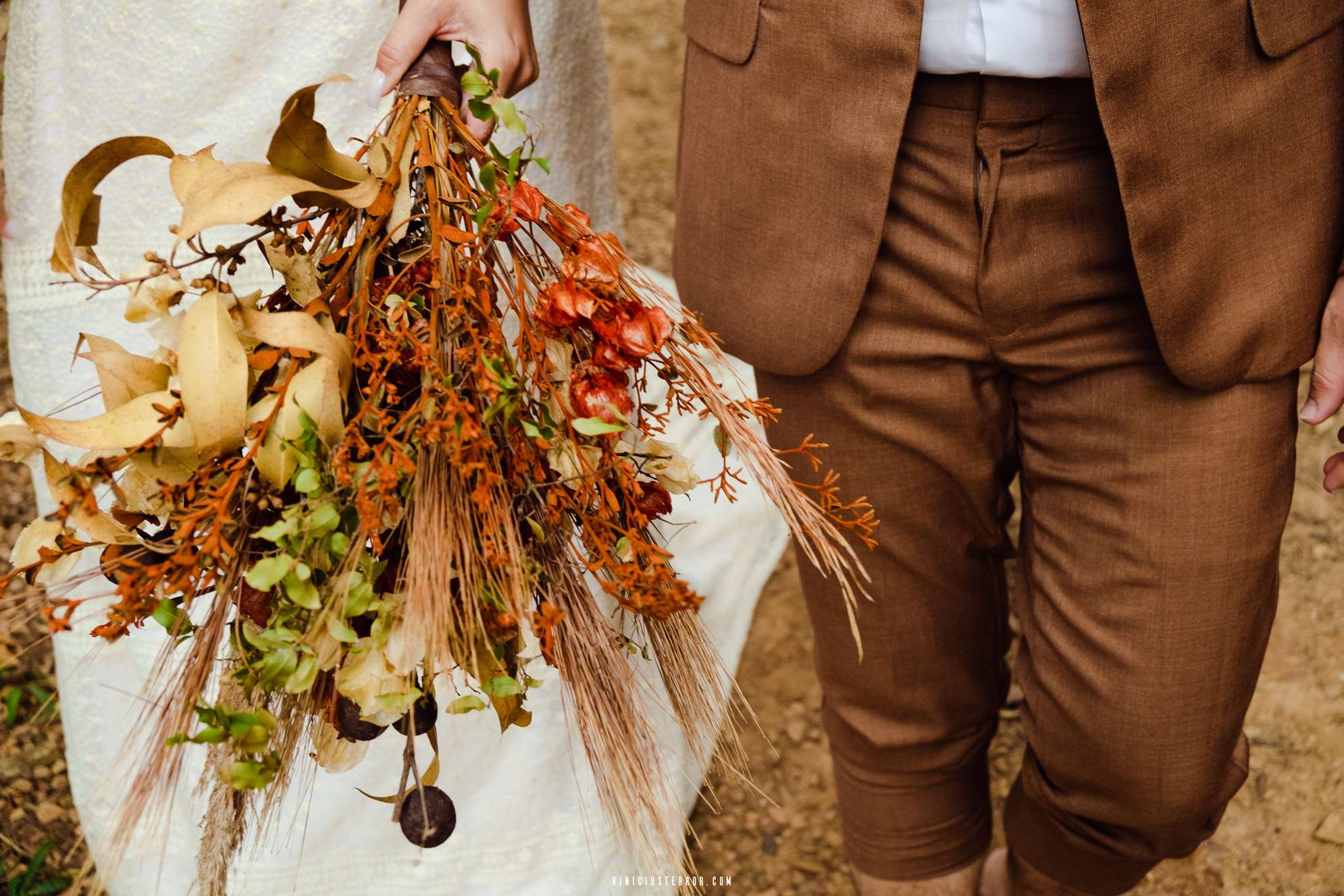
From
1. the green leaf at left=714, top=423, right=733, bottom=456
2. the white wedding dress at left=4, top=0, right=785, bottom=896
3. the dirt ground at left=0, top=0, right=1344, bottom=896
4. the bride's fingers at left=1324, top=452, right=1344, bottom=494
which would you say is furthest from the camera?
the dirt ground at left=0, top=0, right=1344, bottom=896

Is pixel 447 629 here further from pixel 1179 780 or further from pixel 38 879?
pixel 38 879

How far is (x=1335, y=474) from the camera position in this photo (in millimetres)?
1209

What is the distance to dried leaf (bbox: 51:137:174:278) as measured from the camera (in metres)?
0.81

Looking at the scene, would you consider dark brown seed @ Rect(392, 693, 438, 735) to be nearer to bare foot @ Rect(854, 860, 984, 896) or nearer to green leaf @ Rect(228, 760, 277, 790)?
green leaf @ Rect(228, 760, 277, 790)

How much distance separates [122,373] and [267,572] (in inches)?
8.1

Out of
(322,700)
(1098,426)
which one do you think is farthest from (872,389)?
(322,700)

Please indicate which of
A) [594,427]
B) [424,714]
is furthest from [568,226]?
[424,714]

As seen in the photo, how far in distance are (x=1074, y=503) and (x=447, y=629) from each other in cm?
73

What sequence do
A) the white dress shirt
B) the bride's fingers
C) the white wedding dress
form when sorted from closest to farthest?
the white dress shirt, the bride's fingers, the white wedding dress

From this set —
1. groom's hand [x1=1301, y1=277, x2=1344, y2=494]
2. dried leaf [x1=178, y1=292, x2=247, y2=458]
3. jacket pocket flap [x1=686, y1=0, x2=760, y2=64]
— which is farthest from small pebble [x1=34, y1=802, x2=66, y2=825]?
groom's hand [x1=1301, y1=277, x2=1344, y2=494]

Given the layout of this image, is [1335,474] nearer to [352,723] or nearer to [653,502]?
[653,502]

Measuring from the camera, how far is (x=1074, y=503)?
45.9 inches

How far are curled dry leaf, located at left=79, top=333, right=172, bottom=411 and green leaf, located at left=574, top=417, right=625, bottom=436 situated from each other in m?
0.32

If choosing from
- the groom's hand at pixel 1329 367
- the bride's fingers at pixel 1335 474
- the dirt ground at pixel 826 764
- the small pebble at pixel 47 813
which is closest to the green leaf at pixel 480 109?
the groom's hand at pixel 1329 367
